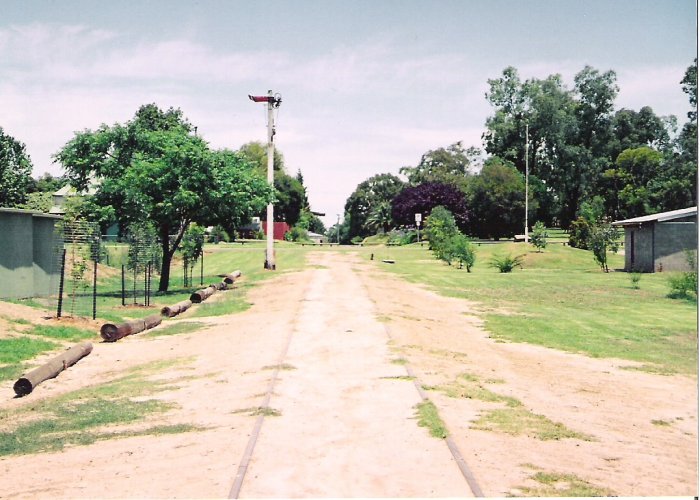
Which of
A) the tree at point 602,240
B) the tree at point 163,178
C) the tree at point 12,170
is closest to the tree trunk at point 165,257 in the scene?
the tree at point 163,178

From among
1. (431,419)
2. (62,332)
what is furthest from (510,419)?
(62,332)

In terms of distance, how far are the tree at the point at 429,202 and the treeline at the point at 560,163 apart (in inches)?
4.4

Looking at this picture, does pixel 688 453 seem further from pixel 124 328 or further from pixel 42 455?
pixel 124 328

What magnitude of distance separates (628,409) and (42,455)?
8.78 meters

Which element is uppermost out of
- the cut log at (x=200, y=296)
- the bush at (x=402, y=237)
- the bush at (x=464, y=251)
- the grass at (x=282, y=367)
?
the bush at (x=402, y=237)

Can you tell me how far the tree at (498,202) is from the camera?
255 feet

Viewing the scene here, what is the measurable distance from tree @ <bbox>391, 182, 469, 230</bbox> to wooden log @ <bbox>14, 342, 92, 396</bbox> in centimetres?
6551

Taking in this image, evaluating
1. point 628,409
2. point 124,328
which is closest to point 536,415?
point 628,409

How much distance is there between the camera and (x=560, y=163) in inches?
3514

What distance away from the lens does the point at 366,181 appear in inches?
5128

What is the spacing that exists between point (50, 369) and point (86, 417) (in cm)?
393

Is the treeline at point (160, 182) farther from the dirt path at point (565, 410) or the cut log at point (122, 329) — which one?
the dirt path at point (565, 410)

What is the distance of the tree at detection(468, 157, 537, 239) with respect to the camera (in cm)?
7775

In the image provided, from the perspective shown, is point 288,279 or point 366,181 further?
point 366,181
